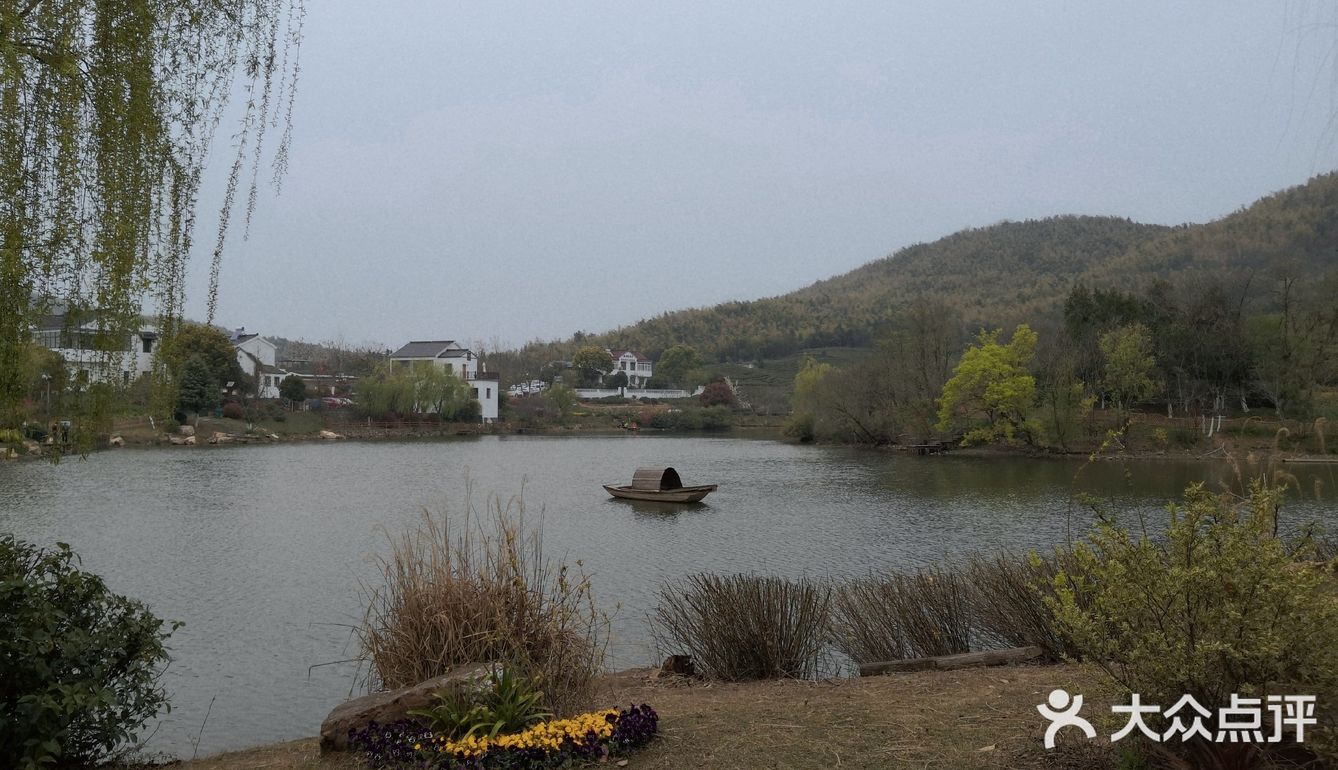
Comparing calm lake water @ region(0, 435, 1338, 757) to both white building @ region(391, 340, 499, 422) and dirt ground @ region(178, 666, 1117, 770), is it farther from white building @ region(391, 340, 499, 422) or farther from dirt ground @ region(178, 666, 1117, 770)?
white building @ region(391, 340, 499, 422)

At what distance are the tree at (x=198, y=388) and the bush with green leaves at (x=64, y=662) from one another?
53.9m

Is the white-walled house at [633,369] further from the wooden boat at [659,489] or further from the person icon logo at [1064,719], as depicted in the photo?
the person icon logo at [1064,719]

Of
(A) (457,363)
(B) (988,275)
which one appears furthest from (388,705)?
(B) (988,275)

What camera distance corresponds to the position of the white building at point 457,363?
270 feet

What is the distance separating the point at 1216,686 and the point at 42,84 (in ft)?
23.4

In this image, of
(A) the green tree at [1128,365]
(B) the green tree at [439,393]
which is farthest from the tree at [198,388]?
(A) the green tree at [1128,365]

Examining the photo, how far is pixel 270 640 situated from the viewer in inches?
451

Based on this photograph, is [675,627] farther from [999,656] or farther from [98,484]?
[98,484]

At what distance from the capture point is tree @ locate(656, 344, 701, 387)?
120 metres

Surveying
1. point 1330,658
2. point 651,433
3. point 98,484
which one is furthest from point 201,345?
point 1330,658

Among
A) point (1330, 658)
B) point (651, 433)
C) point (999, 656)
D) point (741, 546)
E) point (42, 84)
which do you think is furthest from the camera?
point (651, 433)

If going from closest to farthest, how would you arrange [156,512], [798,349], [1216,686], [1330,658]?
[1330,658] < [1216,686] < [156,512] < [798,349]

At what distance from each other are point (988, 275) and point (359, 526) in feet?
495
